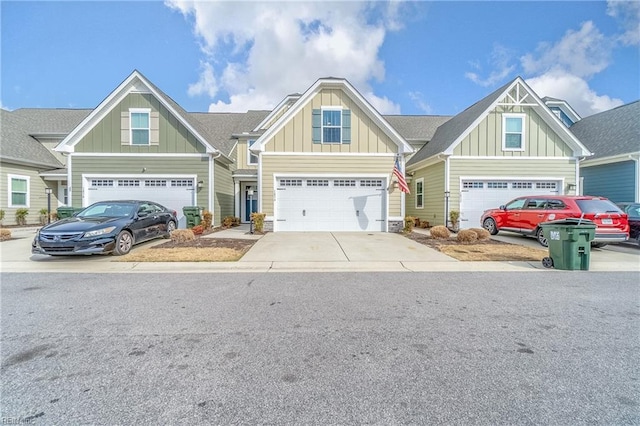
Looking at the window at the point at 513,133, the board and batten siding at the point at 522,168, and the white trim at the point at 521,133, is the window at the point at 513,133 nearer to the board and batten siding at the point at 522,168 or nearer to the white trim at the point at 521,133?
the white trim at the point at 521,133

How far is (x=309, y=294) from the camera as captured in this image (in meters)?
5.03

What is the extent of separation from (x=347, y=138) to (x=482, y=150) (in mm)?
6140

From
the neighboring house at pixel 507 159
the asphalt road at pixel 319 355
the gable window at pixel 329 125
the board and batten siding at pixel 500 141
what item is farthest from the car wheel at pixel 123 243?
the board and batten siding at pixel 500 141

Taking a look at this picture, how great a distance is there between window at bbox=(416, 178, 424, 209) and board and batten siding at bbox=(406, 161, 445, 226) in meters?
0.22

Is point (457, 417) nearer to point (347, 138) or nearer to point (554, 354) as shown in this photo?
point (554, 354)

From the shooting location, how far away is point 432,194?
15.7 m

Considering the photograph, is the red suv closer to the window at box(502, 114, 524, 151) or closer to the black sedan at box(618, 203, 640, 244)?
the black sedan at box(618, 203, 640, 244)

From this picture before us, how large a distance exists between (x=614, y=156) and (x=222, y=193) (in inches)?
719

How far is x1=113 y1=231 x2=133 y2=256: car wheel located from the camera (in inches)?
315

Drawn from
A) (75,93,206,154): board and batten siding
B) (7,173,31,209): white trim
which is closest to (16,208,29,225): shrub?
(7,173,31,209): white trim

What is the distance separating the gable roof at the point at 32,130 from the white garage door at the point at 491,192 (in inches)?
856

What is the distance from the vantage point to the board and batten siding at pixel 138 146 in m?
14.1

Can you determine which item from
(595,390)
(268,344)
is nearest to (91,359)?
(268,344)

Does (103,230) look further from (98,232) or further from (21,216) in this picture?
(21,216)
